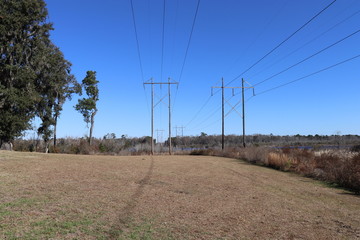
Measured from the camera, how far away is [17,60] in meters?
29.7

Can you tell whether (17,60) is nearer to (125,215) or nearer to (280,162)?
(280,162)

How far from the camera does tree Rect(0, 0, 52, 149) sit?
27.1 m

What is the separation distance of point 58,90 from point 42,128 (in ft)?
19.0

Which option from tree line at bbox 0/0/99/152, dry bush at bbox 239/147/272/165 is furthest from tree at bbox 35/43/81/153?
dry bush at bbox 239/147/272/165

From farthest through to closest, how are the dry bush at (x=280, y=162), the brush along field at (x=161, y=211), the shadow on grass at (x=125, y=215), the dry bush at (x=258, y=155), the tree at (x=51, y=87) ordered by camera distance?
the tree at (x=51, y=87) → the dry bush at (x=258, y=155) → the dry bush at (x=280, y=162) → the brush along field at (x=161, y=211) → the shadow on grass at (x=125, y=215)

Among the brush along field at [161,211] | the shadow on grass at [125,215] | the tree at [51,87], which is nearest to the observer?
the shadow on grass at [125,215]

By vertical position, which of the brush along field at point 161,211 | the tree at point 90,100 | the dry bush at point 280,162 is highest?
the tree at point 90,100

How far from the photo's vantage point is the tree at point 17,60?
27.1m

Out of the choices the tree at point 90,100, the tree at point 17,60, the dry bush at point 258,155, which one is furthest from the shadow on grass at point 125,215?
the tree at point 90,100

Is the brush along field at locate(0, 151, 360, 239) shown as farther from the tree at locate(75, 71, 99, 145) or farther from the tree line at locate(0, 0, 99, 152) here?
the tree at locate(75, 71, 99, 145)

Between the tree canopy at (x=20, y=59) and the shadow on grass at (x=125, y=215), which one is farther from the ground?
the tree canopy at (x=20, y=59)

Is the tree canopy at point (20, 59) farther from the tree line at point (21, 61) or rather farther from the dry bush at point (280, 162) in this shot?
the dry bush at point (280, 162)

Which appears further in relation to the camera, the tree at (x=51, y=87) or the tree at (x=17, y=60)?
the tree at (x=51, y=87)

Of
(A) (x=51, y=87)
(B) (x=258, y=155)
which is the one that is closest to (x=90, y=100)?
(A) (x=51, y=87)
